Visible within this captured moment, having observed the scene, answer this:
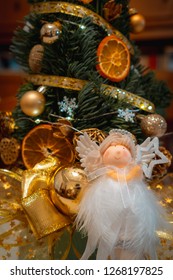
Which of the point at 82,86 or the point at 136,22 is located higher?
the point at 136,22

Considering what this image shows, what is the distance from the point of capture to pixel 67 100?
701mm

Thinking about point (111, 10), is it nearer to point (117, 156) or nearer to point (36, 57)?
point (36, 57)

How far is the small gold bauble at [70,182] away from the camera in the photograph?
575 millimetres

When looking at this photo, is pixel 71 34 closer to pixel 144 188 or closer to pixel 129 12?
pixel 129 12

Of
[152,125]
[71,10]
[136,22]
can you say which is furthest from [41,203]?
[136,22]

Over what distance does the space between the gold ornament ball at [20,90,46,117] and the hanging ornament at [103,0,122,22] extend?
0.69 feet

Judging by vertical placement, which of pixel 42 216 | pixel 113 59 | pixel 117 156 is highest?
pixel 113 59

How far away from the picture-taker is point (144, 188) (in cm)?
56

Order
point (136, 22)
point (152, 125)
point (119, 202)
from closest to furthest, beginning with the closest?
1. point (119, 202)
2. point (152, 125)
3. point (136, 22)

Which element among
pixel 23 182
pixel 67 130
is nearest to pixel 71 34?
pixel 67 130

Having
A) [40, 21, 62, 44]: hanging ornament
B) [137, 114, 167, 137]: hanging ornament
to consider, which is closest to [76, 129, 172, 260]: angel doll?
[137, 114, 167, 137]: hanging ornament

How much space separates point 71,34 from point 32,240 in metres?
0.37

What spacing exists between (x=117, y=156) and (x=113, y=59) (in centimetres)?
24

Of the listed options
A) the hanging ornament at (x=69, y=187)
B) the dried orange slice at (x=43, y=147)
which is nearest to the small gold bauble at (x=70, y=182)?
the hanging ornament at (x=69, y=187)
